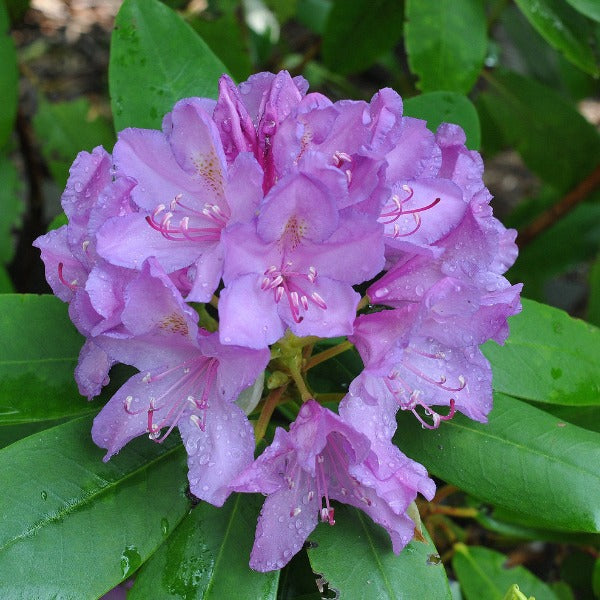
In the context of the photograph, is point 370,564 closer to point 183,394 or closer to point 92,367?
point 183,394

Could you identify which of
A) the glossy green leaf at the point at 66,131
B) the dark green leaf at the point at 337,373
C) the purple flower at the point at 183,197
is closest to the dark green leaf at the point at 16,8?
the glossy green leaf at the point at 66,131

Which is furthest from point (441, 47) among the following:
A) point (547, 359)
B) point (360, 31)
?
point (547, 359)

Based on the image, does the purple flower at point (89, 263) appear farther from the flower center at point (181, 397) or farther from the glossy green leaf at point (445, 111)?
the glossy green leaf at point (445, 111)

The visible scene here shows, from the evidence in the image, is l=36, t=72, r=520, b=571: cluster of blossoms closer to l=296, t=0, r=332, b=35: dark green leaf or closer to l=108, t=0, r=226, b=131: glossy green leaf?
l=108, t=0, r=226, b=131: glossy green leaf

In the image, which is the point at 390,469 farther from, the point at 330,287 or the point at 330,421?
the point at 330,287

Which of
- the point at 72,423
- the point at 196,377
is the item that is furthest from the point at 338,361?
the point at 72,423
